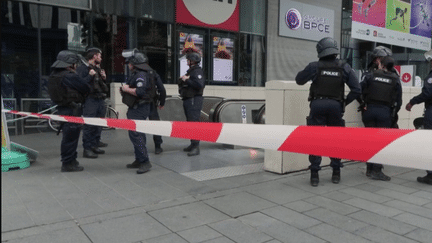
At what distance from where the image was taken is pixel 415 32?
1966cm

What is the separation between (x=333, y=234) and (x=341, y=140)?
1.82 meters

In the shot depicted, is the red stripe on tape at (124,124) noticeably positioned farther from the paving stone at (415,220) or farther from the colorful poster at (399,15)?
the colorful poster at (399,15)

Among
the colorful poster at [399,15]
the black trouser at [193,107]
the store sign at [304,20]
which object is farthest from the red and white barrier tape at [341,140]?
the colorful poster at [399,15]

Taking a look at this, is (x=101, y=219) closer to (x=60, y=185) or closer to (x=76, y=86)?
(x=60, y=185)

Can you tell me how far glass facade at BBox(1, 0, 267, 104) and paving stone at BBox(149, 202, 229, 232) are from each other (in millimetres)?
7498

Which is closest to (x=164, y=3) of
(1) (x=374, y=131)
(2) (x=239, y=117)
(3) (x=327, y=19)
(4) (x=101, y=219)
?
(2) (x=239, y=117)

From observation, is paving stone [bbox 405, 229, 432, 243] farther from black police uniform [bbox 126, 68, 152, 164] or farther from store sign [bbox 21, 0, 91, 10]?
store sign [bbox 21, 0, 91, 10]

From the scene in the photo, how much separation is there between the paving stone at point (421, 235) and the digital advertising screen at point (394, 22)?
14130 mm

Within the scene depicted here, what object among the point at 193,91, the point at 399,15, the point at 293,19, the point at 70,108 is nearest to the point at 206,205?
the point at 70,108

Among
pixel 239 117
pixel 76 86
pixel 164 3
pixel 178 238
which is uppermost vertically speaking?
pixel 164 3

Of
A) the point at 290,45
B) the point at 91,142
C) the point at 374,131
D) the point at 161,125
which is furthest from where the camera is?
the point at 290,45

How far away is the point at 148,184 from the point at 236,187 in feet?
3.59

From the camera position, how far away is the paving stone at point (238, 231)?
2967 mm

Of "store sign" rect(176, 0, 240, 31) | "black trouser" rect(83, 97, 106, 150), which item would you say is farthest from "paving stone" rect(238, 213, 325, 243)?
"store sign" rect(176, 0, 240, 31)
